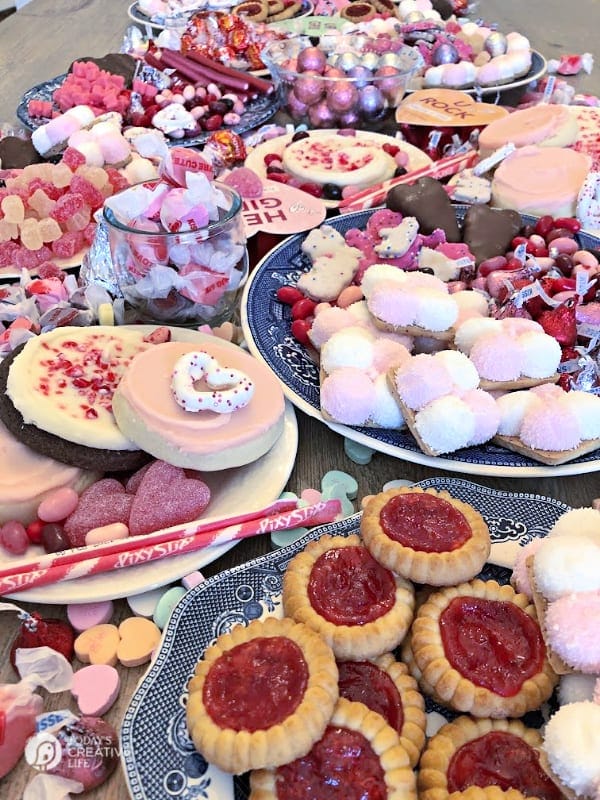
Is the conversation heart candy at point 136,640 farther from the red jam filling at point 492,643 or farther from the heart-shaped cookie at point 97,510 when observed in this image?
the red jam filling at point 492,643

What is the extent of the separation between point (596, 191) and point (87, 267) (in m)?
1.19

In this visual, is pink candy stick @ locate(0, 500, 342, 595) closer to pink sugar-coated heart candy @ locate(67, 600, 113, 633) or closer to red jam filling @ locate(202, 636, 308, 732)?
pink sugar-coated heart candy @ locate(67, 600, 113, 633)

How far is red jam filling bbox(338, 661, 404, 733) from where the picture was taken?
71 centimetres

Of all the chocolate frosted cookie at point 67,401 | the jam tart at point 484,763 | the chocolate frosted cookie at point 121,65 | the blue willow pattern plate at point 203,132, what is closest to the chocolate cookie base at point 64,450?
the chocolate frosted cookie at point 67,401

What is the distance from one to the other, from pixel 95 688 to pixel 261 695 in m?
0.24

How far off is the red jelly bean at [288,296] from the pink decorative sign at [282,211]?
0.26 meters

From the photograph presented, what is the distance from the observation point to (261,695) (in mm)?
673

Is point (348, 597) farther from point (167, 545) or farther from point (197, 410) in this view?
point (197, 410)

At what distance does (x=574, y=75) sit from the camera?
108 inches

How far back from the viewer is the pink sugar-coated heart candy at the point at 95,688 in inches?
30.8

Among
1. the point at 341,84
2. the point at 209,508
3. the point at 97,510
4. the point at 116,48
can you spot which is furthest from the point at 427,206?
the point at 116,48

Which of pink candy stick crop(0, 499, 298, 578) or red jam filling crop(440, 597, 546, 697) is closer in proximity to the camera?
red jam filling crop(440, 597, 546, 697)

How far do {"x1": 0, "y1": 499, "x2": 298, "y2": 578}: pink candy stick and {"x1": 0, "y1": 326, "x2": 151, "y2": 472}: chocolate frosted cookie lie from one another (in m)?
0.14

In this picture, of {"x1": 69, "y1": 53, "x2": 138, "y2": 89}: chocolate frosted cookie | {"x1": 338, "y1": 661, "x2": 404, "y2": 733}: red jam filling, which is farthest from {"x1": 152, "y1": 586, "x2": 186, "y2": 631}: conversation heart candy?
{"x1": 69, "y1": 53, "x2": 138, "y2": 89}: chocolate frosted cookie
